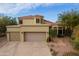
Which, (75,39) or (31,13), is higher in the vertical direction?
(31,13)

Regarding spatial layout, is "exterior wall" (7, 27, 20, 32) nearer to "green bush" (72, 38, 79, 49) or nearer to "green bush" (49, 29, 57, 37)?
"green bush" (49, 29, 57, 37)

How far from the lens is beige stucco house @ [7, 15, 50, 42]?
598 centimetres

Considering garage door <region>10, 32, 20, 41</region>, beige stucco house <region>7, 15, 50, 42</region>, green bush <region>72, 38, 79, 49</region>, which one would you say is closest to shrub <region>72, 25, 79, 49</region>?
green bush <region>72, 38, 79, 49</region>

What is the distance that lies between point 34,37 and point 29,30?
0.16 metres

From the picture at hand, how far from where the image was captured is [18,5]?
601 centimetres

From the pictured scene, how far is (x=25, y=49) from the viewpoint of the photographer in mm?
6047

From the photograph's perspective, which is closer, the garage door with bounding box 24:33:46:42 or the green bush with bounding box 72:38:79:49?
the green bush with bounding box 72:38:79:49

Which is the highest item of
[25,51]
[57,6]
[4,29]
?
[57,6]

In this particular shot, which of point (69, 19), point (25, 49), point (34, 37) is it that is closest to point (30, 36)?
point (34, 37)

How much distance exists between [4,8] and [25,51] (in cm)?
82

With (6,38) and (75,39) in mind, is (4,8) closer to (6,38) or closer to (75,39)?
(6,38)

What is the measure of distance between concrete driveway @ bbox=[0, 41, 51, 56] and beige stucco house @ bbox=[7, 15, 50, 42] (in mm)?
73

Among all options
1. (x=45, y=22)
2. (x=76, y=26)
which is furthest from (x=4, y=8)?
(x=76, y=26)

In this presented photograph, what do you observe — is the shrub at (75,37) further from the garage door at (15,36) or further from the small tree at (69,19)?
the garage door at (15,36)
